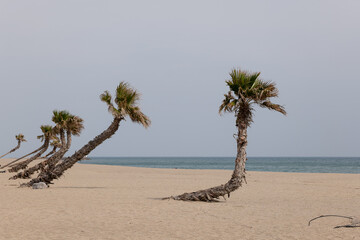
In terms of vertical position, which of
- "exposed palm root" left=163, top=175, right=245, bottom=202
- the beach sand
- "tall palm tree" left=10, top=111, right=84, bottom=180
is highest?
"tall palm tree" left=10, top=111, right=84, bottom=180

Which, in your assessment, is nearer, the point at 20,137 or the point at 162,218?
the point at 162,218

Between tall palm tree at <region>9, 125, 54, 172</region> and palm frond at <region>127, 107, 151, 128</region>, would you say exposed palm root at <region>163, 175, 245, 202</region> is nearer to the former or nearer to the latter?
palm frond at <region>127, 107, 151, 128</region>

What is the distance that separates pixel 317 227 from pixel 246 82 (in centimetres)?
692

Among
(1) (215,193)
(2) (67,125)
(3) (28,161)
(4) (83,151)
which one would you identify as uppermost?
(2) (67,125)

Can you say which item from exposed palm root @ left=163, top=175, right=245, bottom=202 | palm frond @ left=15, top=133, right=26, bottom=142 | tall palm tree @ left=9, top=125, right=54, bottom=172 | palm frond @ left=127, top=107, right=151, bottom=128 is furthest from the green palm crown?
palm frond @ left=15, top=133, right=26, bottom=142

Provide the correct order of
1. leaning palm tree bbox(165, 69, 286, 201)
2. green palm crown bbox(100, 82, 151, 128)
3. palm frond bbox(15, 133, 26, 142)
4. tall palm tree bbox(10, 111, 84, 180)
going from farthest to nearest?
palm frond bbox(15, 133, 26, 142) → tall palm tree bbox(10, 111, 84, 180) → green palm crown bbox(100, 82, 151, 128) → leaning palm tree bbox(165, 69, 286, 201)

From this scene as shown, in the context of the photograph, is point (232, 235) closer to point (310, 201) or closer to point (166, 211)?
point (166, 211)

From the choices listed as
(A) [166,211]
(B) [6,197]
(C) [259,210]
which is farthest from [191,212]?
(B) [6,197]

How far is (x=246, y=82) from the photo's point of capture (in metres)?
17.2

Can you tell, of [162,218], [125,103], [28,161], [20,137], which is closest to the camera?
[162,218]

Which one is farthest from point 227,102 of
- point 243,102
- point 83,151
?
point 83,151

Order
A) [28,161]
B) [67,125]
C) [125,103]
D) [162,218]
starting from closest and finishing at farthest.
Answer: [162,218] → [125,103] → [67,125] → [28,161]

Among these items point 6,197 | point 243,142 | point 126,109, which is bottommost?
point 6,197

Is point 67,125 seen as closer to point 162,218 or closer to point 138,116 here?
point 138,116
